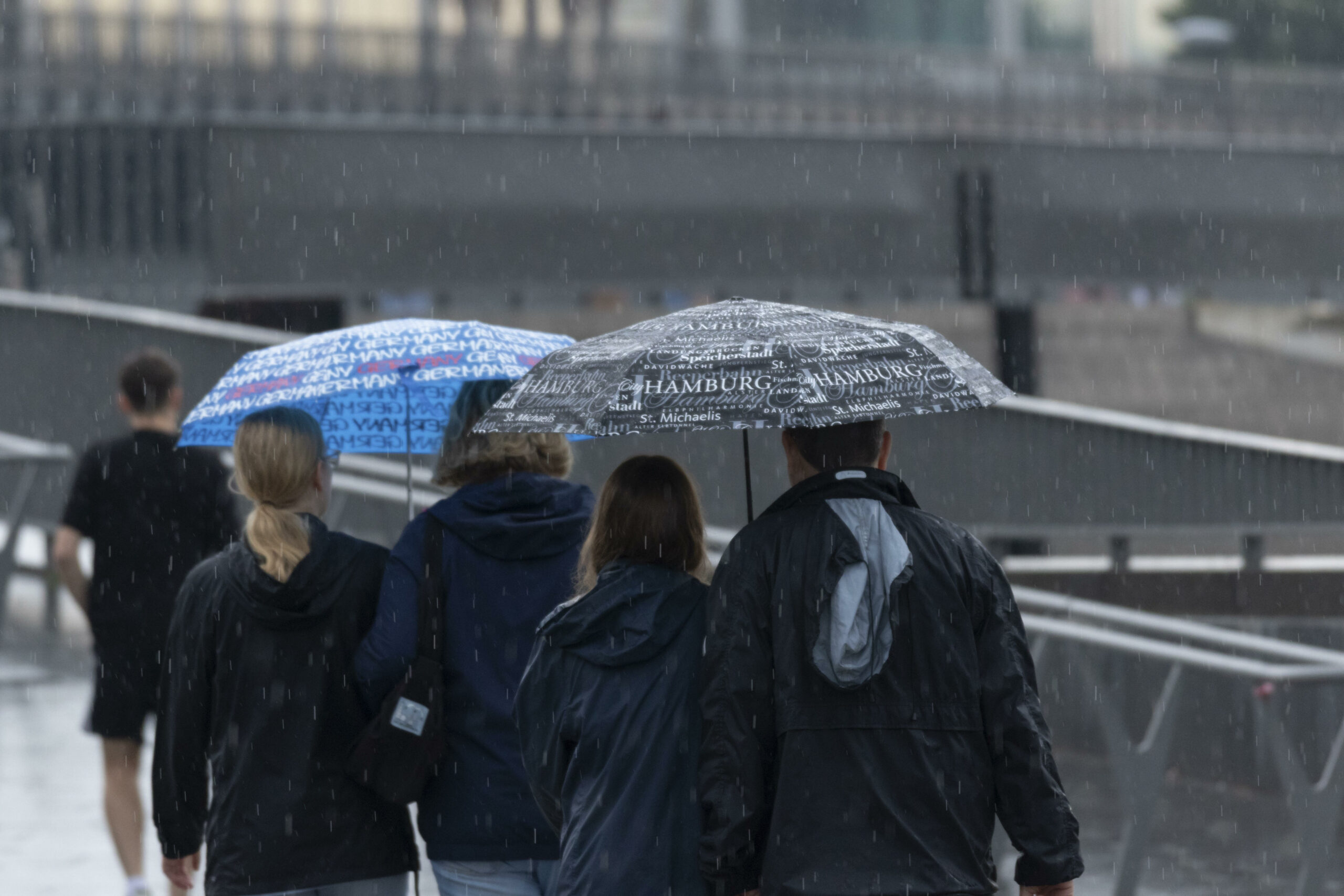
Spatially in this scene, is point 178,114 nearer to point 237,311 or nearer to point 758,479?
point 237,311

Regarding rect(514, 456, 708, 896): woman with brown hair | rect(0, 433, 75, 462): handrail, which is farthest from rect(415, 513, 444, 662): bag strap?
rect(0, 433, 75, 462): handrail

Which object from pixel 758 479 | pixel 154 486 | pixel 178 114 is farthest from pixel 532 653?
pixel 178 114

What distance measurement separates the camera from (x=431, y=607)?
3.69 m

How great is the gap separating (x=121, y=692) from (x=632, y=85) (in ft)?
54.9

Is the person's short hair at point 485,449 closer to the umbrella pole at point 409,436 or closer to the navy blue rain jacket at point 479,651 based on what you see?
the navy blue rain jacket at point 479,651

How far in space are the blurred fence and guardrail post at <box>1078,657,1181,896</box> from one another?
1170 centimetres

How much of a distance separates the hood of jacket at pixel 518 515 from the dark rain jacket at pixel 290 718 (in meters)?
0.25

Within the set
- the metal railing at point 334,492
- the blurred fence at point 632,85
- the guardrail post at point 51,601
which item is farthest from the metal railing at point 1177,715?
the blurred fence at point 632,85

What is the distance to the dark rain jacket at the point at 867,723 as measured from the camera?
3119 millimetres

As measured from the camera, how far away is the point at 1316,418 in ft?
96.6

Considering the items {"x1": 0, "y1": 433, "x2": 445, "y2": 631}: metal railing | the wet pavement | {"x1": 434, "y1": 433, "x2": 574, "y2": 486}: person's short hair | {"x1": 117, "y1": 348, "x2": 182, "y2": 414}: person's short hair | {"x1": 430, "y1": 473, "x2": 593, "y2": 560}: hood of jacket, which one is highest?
{"x1": 117, "y1": 348, "x2": 182, "y2": 414}: person's short hair

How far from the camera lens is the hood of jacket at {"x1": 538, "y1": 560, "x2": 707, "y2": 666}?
3.25m

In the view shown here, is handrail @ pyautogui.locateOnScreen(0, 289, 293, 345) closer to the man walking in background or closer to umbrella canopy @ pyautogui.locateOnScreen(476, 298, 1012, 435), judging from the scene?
the man walking in background

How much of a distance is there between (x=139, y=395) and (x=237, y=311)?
11807mm
